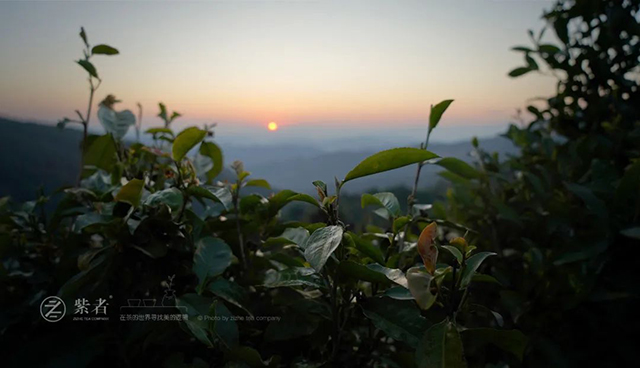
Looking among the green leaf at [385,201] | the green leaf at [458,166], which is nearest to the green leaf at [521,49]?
the green leaf at [458,166]

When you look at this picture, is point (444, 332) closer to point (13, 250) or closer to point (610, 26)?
point (13, 250)

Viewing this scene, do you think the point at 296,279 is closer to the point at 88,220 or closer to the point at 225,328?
the point at 225,328

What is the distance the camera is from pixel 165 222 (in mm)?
776

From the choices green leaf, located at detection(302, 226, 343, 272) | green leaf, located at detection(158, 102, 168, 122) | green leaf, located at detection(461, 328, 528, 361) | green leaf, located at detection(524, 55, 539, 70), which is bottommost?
green leaf, located at detection(461, 328, 528, 361)

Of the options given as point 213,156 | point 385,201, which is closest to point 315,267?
point 385,201

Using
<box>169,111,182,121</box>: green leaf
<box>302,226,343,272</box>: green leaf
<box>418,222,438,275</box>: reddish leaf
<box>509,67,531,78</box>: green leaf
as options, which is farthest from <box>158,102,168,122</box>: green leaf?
<box>509,67,531,78</box>: green leaf

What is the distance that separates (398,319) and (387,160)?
0.22 meters

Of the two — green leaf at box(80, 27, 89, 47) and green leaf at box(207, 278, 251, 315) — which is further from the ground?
green leaf at box(80, 27, 89, 47)

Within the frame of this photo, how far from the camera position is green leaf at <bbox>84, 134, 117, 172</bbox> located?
100 centimetres

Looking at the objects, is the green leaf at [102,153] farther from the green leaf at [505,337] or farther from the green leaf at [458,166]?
the green leaf at [505,337]

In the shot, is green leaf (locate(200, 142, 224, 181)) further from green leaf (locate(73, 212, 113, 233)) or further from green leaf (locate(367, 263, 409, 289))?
green leaf (locate(367, 263, 409, 289))

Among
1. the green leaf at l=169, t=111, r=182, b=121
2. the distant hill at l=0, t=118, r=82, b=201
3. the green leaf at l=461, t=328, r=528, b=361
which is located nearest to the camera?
the green leaf at l=461, t=328, r=528, b=361

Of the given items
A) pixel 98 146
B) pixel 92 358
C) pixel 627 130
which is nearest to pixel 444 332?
pixel 92 358

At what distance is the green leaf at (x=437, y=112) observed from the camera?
2.50 feet
